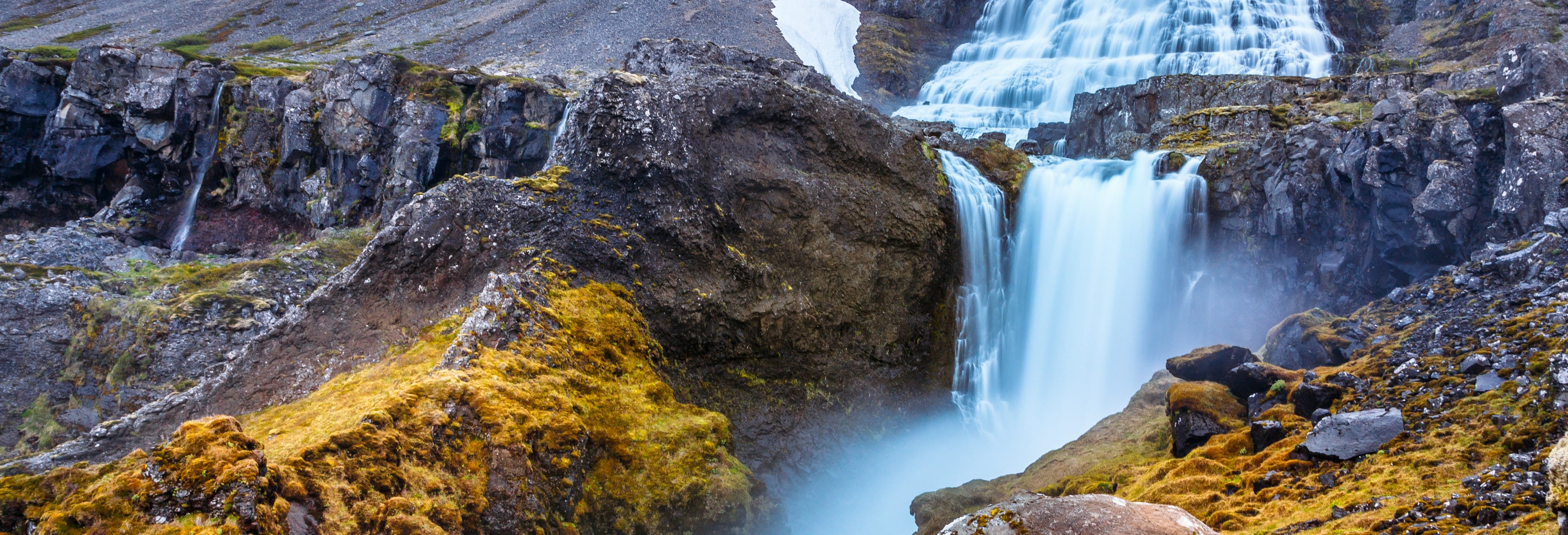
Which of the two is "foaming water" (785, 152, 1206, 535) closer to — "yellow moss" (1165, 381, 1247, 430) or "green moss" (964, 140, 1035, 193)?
"green moss" (964, 140, 1035, 193)

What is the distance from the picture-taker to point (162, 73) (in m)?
32.4

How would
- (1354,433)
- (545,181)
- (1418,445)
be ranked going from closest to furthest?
1. (1418,445)
2. (1354,433)
3. (545,181)

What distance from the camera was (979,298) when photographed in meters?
16.8

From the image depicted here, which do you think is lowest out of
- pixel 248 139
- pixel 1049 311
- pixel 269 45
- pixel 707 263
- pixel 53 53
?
pixel 1049 311

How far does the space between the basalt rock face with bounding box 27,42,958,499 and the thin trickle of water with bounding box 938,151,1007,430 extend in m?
0.76

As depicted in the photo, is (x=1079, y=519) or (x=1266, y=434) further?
(x=1266, y=434)

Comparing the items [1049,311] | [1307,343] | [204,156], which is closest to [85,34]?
[204,156]

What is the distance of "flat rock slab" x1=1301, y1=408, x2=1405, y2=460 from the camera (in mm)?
8172

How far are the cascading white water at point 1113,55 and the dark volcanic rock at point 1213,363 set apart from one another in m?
22.8

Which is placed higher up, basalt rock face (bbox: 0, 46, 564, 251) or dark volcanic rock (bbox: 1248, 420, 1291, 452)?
basalt rock face (bbox: 0, 46, 564, 251)

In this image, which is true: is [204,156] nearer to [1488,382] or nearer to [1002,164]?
[1002,164]

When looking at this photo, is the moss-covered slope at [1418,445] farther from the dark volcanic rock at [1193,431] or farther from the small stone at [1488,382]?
the dark volcanic rock at [1193,431]

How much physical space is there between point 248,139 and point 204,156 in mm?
2811

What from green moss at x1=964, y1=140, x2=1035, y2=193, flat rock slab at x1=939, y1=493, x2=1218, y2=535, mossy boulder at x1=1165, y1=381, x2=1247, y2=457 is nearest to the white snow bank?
green moss at x1=964, y1=140, x2=1035, y2=193
